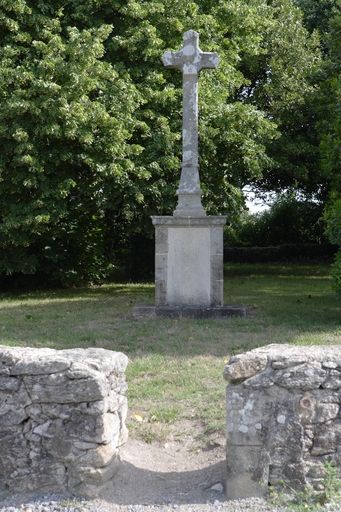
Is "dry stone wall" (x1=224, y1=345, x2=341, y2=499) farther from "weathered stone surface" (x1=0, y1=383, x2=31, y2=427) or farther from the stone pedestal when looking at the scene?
the stone pedestal

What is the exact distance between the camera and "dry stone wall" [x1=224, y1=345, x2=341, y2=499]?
12.2 feet

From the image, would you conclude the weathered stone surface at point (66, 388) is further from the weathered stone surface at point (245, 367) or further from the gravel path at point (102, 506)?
the weathered stone surface at point (245, 367)

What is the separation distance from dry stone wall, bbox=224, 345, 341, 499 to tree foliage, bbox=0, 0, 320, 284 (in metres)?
8.40

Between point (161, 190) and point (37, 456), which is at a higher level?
point (161, 190)

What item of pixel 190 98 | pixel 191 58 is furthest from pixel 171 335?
pixel 191 58

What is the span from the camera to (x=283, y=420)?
12.2 ft

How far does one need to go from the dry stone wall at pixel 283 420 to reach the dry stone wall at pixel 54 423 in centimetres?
85

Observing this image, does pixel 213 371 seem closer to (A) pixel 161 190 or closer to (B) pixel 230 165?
(A) pixel 161 190

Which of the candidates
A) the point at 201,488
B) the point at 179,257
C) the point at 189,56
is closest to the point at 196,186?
the point at 179,257

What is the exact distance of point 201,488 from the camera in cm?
407

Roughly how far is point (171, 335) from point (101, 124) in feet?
17.9

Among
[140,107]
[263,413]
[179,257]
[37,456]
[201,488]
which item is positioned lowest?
[201,488]

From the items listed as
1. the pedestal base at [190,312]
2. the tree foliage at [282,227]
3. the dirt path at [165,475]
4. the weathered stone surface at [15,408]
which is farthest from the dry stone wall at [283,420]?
the tree foliage at [282,227]

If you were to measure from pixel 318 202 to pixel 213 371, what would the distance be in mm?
18085
